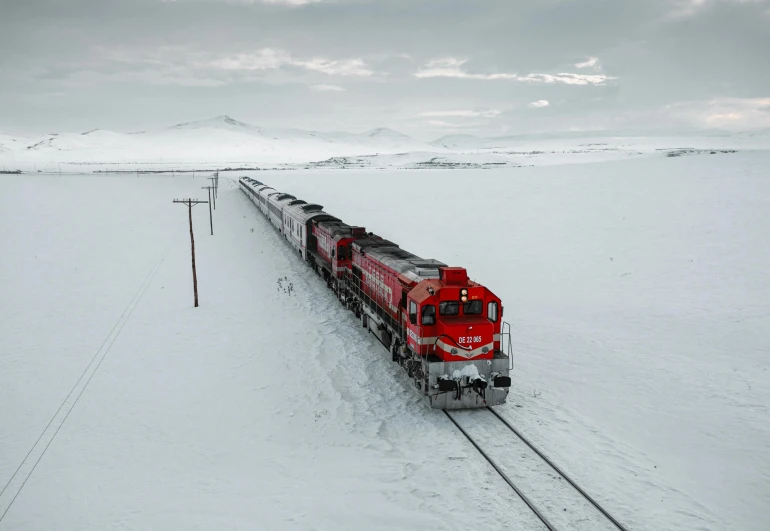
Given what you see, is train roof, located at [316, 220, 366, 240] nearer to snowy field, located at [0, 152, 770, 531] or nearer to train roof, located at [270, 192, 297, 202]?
snowy field, located at [0, 152, 770, 531]

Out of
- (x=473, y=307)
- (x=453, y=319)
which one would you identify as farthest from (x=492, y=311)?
(x=453, y=319)

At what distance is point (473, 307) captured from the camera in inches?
589

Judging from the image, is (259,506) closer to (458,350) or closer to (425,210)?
(458,350)

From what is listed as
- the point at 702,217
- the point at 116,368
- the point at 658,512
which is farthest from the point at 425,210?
the point at 658,512

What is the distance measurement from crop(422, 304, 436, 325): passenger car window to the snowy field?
2.73 meters

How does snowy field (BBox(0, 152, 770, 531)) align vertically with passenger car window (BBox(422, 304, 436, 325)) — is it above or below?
below

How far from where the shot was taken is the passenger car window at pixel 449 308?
577 inches

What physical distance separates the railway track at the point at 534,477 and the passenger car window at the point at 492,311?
267cm

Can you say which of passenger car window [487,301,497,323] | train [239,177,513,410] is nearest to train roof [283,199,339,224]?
train [239,177,513,410]

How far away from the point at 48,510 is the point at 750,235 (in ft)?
124

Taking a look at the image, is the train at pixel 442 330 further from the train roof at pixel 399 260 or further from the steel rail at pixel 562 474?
the steel rail at pixel 562 474

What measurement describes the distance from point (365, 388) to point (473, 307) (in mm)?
4573

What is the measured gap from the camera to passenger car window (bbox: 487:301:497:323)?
14.9 metres

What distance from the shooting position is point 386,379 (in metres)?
17.2
